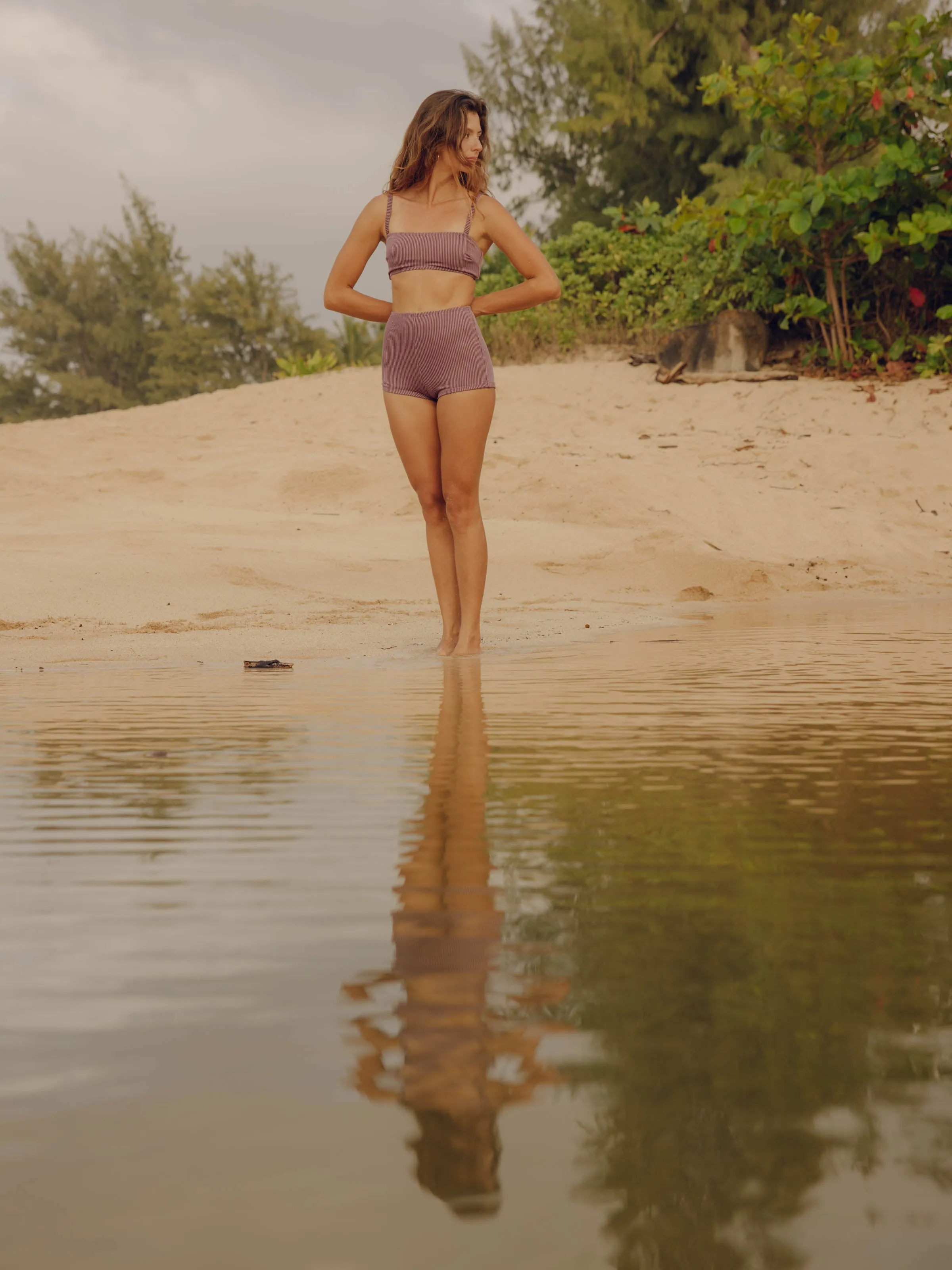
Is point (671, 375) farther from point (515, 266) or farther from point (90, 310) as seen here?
point (90, 310)

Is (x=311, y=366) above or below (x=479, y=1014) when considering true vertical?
above

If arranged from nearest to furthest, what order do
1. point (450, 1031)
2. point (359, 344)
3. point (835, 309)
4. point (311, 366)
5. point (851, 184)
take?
point (450, 1031) → point (851, 184) → point (835, 309) → point (311, 366) → point (359, 344)

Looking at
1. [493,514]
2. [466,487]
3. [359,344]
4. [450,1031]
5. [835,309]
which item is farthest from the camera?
[359,344]

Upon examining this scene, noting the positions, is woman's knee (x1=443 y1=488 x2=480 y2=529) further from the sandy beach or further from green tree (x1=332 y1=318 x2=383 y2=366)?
green tree (x1=332 y1=318 x2=383 y2=366)

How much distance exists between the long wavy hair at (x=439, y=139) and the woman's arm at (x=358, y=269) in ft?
0.48

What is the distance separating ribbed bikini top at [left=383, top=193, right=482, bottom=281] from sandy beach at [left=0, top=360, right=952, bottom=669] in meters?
1.24

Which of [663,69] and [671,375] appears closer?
[671,375]

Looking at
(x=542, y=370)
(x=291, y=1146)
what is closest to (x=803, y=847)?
(x=291, y=1146)

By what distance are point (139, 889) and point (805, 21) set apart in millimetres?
12349

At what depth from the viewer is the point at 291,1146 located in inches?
29.3

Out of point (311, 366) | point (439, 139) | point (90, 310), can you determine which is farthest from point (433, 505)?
point (90, 310)

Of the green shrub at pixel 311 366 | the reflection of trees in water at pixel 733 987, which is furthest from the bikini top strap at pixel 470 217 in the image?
the green shrub at pixel 311 366

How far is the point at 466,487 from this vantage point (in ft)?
15.2

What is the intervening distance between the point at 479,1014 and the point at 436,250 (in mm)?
3836
